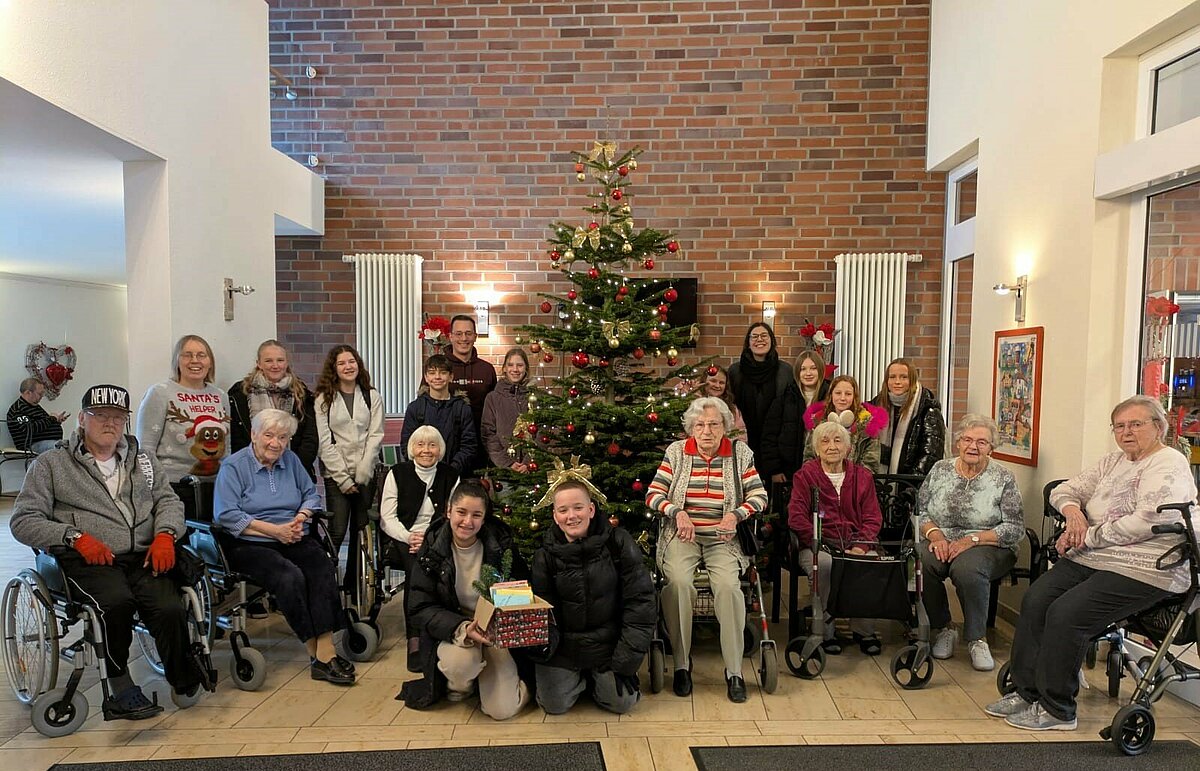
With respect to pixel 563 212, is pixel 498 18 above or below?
above

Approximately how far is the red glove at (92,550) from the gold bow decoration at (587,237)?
2.54 m

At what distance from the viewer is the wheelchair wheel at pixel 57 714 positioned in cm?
298

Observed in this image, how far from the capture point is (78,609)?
3.08m

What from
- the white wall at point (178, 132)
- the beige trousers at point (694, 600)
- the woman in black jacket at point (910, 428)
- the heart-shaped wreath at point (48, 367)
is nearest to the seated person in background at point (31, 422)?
the heart-shaped wreath at point (48, 367)

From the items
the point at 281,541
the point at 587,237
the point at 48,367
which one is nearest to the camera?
the point at 281,541

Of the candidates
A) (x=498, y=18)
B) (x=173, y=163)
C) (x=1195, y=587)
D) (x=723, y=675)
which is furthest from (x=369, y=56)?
(x=1195, y=587)

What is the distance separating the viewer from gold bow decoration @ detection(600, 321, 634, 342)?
4043 millimetres

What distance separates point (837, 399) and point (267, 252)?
4.01 m

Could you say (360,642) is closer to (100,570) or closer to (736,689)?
(100,570)

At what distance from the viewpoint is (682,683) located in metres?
3.47

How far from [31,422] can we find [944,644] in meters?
9.69

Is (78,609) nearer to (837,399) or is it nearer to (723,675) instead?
(723,675)

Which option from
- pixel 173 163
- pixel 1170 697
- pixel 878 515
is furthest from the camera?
pixel 173 163

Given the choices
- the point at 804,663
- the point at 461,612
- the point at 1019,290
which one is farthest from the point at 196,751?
the point at 1019,290
